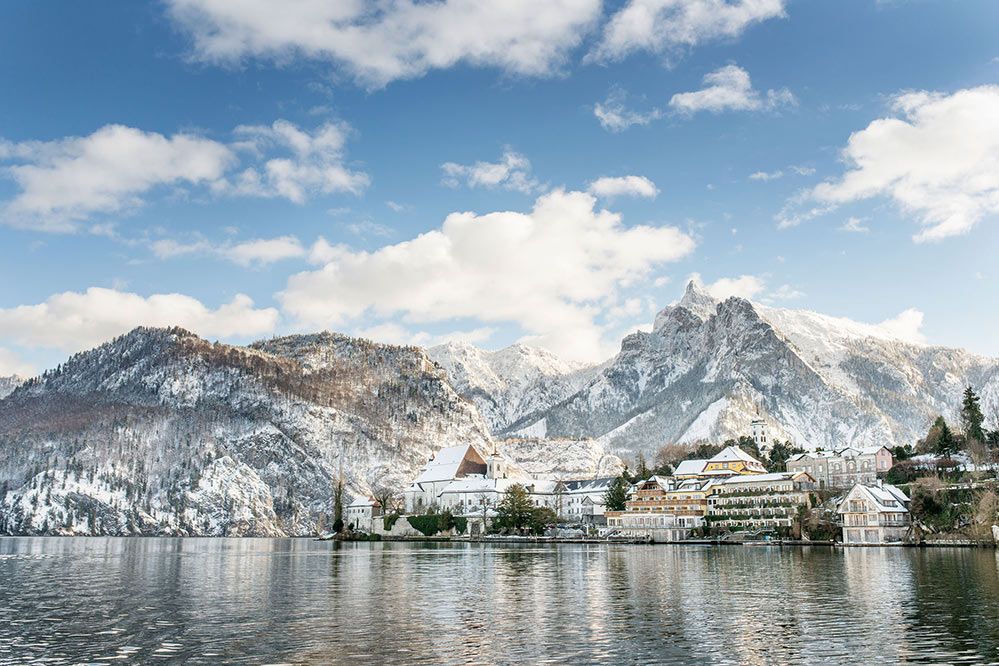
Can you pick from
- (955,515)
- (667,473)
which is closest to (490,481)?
(667,473)

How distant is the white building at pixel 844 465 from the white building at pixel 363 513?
89.2 metres

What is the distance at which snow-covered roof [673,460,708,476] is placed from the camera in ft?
525

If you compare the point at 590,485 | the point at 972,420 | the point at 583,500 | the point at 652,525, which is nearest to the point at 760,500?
the point at 652,525

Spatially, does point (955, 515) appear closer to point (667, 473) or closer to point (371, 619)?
point (667, 473)

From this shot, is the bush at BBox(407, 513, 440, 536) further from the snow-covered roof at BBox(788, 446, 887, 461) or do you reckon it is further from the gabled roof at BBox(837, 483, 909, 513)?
the gabled roof at BBox(837, 483, 909, 513)

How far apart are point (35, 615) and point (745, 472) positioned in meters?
132

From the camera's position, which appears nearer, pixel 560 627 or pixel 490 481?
pixel 560 627

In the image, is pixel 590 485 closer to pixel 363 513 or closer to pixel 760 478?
pixel 363 513

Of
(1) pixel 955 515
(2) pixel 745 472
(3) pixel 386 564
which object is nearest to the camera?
(3) pixel 386 564

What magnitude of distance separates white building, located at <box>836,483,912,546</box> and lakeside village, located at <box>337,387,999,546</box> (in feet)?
0.44

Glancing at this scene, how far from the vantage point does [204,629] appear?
35062mm

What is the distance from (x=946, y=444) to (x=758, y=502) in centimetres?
2929

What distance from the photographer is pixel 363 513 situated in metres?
190

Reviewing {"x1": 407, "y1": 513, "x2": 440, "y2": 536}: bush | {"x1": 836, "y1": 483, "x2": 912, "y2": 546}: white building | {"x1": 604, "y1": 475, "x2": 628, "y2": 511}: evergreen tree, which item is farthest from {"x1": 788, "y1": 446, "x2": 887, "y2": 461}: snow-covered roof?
{"x1": 407, "y1": 513, "x2": 440, "y2": 536}: bush
